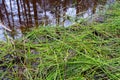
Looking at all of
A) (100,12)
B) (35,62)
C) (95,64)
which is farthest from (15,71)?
(100,12)

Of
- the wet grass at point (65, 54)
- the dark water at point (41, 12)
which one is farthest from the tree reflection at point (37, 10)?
the wet grass at point (65, 54)

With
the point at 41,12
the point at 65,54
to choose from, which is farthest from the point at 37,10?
the point at 65,54

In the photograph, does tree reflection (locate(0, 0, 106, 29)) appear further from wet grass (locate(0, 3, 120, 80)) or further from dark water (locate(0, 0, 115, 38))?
wet grass (locate(0, 3, 120, 80))

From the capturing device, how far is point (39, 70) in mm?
1748

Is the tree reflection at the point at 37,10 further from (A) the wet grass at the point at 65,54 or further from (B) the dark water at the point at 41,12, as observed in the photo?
(A) the wet grass at the point at 65,54

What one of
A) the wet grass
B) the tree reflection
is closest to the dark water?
the tree reflection

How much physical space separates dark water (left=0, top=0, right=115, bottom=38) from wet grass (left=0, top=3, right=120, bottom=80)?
31cm

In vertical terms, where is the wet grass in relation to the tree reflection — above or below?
below

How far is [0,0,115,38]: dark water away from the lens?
268 cm

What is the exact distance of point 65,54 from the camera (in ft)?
6.17

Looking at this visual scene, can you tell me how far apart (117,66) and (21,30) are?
1.23 meters

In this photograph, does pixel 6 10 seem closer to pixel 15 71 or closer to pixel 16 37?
pixel 16 37

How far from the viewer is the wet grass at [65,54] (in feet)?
5.56

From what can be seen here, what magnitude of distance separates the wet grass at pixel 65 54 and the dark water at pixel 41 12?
0.31 meters
